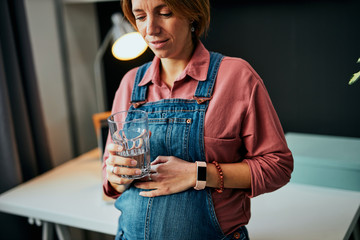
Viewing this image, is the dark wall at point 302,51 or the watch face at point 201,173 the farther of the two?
the dark wall at point 302,51

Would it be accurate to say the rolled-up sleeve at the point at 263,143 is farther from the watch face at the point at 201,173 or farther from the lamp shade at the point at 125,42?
the lamp shade at the point at 125,42

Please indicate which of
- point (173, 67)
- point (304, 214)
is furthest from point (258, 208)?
point (173, 67)

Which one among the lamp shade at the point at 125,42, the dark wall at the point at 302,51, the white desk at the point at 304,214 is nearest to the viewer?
the white desk at the point at 304,214

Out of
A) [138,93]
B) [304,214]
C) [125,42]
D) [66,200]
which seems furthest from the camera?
[125,42]

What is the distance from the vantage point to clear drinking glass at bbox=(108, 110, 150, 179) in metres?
0.79

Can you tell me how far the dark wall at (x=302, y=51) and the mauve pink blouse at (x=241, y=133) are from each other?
2.27 ft

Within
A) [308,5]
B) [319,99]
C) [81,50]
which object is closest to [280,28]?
[308,5]

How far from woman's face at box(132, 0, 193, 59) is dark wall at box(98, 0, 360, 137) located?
2.47ft

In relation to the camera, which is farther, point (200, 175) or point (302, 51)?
point (302, 51)

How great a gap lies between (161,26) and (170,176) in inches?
13.2

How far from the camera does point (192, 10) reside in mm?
812

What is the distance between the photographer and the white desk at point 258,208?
113 centimetres

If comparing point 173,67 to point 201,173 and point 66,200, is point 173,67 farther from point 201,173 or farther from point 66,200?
point 66,200

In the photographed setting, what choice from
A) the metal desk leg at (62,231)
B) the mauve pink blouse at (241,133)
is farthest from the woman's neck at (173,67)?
the metal desk leg at (62,231)
